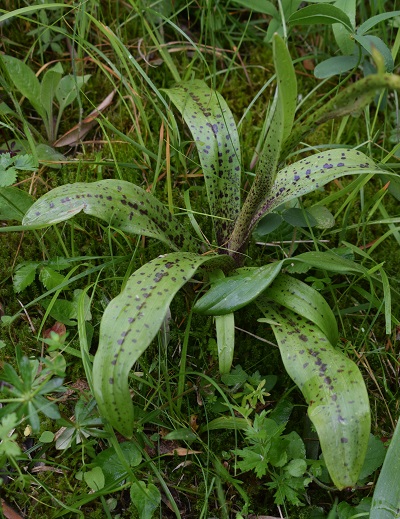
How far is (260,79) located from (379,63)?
1637mm

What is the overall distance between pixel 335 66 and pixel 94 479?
6.03 feet

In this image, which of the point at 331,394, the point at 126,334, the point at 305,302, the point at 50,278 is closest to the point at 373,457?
the point at 331,394

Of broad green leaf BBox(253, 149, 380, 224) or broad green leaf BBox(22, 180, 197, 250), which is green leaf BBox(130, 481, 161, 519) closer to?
broad green leaf BBox(22, 180, 197, 250)

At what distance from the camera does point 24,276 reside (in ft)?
7.43

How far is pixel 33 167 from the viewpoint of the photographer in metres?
2.29

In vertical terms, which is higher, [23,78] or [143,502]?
[23,78]

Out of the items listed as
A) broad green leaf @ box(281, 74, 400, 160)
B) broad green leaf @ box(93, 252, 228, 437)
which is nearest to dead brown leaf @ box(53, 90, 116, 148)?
broad green leaf @ box(93, 252, 228, 437)

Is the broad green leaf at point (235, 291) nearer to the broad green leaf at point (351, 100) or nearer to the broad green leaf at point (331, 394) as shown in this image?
the broad green leaf at point (331, 394)

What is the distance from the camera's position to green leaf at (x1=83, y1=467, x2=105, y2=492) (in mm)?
1887

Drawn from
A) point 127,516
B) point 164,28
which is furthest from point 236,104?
point 127,516

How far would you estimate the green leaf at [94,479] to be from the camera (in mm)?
1887

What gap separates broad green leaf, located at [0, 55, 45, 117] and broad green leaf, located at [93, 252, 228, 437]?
117cm

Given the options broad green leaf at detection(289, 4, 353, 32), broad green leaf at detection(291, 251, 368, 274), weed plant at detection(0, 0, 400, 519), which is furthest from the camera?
broad green leaf at detection(289, 4, 353, 32)

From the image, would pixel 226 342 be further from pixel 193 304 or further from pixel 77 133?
pixel 77 133
